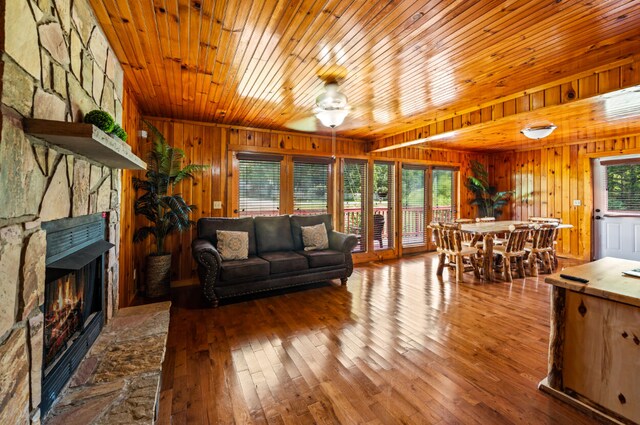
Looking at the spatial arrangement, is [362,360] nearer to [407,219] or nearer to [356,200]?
[356,200]

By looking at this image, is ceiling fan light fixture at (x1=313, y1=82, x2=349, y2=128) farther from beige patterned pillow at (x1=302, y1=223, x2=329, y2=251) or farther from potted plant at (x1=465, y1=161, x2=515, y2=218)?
potted plant at (x1=465, y1=161, x2=515, y2=218)

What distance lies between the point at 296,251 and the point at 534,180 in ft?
19.9

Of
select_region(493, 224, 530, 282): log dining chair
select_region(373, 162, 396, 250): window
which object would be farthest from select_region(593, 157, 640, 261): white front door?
select_region(373, 162, 396, 250): window

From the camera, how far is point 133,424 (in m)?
1.28

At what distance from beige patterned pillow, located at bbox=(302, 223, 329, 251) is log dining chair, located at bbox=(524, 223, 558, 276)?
331cm

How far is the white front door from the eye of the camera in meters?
5.34

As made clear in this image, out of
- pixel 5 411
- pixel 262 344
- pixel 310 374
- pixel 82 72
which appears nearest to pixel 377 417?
pixel 310 374

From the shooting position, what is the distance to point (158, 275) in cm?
373

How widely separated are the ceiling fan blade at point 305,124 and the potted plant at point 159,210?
5.94 feet

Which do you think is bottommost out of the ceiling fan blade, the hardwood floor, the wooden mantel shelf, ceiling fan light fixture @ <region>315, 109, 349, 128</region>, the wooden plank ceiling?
the hardwood floor

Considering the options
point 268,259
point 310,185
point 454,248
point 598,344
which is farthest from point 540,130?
point 268,259

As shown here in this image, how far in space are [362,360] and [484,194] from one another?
6.37 metres

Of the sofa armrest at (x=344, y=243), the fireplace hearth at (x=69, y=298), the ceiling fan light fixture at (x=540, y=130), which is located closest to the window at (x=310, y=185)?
the sofa armrest at (x=344, y=243)

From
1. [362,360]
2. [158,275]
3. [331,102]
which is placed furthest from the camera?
[158,275]
